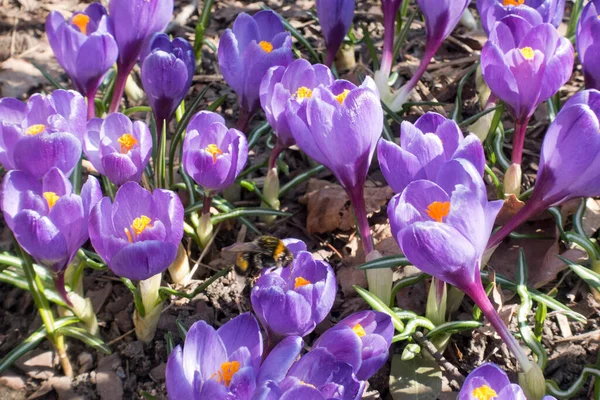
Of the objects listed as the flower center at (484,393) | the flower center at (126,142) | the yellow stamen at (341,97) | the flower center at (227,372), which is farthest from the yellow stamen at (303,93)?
the flower center at (484,393)

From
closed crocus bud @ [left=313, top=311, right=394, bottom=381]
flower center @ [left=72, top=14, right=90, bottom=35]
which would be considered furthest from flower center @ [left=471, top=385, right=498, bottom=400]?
flower center @ [left=72, top=14, right=90, bottom=35]

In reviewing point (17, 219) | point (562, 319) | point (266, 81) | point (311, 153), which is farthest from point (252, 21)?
point (562, 319)

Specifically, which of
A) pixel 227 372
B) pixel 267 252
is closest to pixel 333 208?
pixel 267 252

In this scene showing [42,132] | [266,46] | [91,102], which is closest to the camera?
[42,132]

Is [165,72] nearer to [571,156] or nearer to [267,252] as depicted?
[267,252]

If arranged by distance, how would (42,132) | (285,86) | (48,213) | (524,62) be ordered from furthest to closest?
(285,86) < (524,62) < (42,132) < (48,213)

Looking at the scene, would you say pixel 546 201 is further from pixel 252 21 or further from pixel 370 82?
pixel 252 21

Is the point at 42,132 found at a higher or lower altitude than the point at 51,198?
higher
